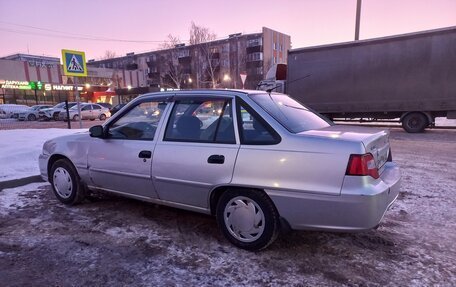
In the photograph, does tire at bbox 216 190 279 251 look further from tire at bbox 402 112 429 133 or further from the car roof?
tire at bbox 402 112 429 133

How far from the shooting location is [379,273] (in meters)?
2.85

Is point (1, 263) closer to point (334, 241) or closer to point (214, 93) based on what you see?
point (214, 93)

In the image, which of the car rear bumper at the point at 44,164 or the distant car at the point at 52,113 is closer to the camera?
the car rear bumper at the point at 44,164

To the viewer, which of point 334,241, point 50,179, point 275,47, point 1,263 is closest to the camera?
point 1,263

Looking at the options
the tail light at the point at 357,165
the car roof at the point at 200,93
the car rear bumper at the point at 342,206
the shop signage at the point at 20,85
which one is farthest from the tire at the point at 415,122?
the shop signage at the point at 20,85

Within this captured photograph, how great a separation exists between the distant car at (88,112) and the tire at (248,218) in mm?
25777

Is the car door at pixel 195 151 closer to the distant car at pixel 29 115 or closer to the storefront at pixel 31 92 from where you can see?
the distant car at pixel 29 115

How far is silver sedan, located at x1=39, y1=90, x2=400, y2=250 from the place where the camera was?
2.83 m

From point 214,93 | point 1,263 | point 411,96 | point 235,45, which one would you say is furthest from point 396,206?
point 235,45

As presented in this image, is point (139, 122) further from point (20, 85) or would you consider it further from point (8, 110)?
point (20, 85)

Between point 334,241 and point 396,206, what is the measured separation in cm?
154

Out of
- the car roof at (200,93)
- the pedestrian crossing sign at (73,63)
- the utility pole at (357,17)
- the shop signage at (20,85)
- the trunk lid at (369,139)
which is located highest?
the utility pole at (357,17)

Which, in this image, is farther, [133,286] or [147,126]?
[147,126]

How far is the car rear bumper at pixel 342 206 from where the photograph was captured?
2.76 m
